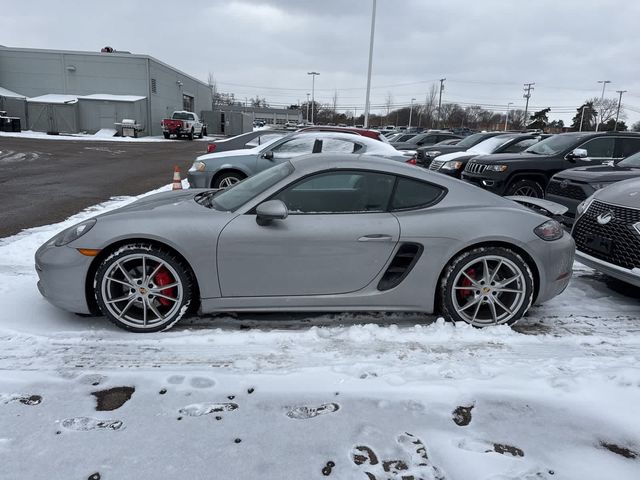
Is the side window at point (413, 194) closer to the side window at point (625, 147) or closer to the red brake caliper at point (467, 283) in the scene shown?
the red brake caliper at point (467, 283)

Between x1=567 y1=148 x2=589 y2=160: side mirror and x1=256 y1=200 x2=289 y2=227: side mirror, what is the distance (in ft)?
22.3

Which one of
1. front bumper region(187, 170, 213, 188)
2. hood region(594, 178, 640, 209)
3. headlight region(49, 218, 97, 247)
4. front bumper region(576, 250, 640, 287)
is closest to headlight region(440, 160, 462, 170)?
front bumper region(187, 170, 213, 188)

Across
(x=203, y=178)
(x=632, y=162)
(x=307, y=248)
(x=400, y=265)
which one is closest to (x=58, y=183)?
(x=203, y=178)

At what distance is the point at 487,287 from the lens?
147 inches

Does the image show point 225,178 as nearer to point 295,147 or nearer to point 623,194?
point 295,147

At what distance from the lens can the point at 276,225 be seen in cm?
352

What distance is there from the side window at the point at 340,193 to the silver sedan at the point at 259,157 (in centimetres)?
502

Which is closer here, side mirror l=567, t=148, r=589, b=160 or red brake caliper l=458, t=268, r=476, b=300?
red brake caliper l=458, t=268, r=476, b=300

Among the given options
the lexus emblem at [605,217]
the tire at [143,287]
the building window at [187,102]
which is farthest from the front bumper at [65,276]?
the building window at [187,102]

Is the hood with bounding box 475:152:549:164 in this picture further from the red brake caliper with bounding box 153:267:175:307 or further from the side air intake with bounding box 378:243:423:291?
the red brake caliper with bounding box 153:267:175:307

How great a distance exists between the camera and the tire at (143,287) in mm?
3477

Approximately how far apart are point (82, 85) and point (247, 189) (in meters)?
43.6

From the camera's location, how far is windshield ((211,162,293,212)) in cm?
374

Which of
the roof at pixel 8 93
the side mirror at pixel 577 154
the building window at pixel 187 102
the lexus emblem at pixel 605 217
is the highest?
the building window at pixel 187 102
